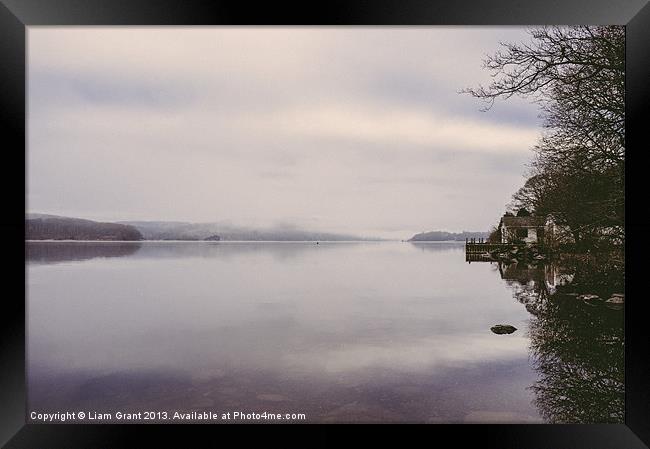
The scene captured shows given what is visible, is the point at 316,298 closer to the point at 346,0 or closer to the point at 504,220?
the point at 504,220

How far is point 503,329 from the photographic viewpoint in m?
7.35

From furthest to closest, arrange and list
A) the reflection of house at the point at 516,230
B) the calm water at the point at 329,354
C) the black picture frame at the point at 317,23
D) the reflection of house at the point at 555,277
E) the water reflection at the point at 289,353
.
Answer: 1. the reflection of house at the point at 516,230
2. the reflection of house at the point at 555,277
3. the water reflection at the point at 289,353
4. the calm water at the point at 329,354
5. the black picture frame at the point at 317,23

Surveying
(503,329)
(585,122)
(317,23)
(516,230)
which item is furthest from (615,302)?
(516,230)

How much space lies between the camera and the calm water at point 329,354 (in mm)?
4457

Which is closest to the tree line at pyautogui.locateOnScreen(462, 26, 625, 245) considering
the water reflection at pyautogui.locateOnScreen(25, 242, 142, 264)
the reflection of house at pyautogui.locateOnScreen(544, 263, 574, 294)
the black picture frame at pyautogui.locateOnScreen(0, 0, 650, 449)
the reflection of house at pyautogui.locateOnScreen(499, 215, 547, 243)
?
the black picture frame at pyautogui.locateOnScreen(0, 0, 650, 449)

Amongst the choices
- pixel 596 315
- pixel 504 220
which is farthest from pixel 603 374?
pixel 504 220

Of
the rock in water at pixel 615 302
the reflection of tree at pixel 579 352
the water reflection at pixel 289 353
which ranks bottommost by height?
the water reflection at pixel 289 353

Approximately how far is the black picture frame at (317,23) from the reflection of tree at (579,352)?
2.24 m

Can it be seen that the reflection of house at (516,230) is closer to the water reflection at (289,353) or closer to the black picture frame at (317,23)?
the water reflection at (289,353)

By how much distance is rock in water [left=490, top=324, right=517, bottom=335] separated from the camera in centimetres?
723

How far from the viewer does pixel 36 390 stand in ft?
16.6

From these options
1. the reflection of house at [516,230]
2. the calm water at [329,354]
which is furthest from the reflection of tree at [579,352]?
the reflection of house at [516,230]

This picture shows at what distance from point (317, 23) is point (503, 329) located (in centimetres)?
698

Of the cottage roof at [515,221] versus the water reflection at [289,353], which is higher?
the cottage roof at [515,221]
